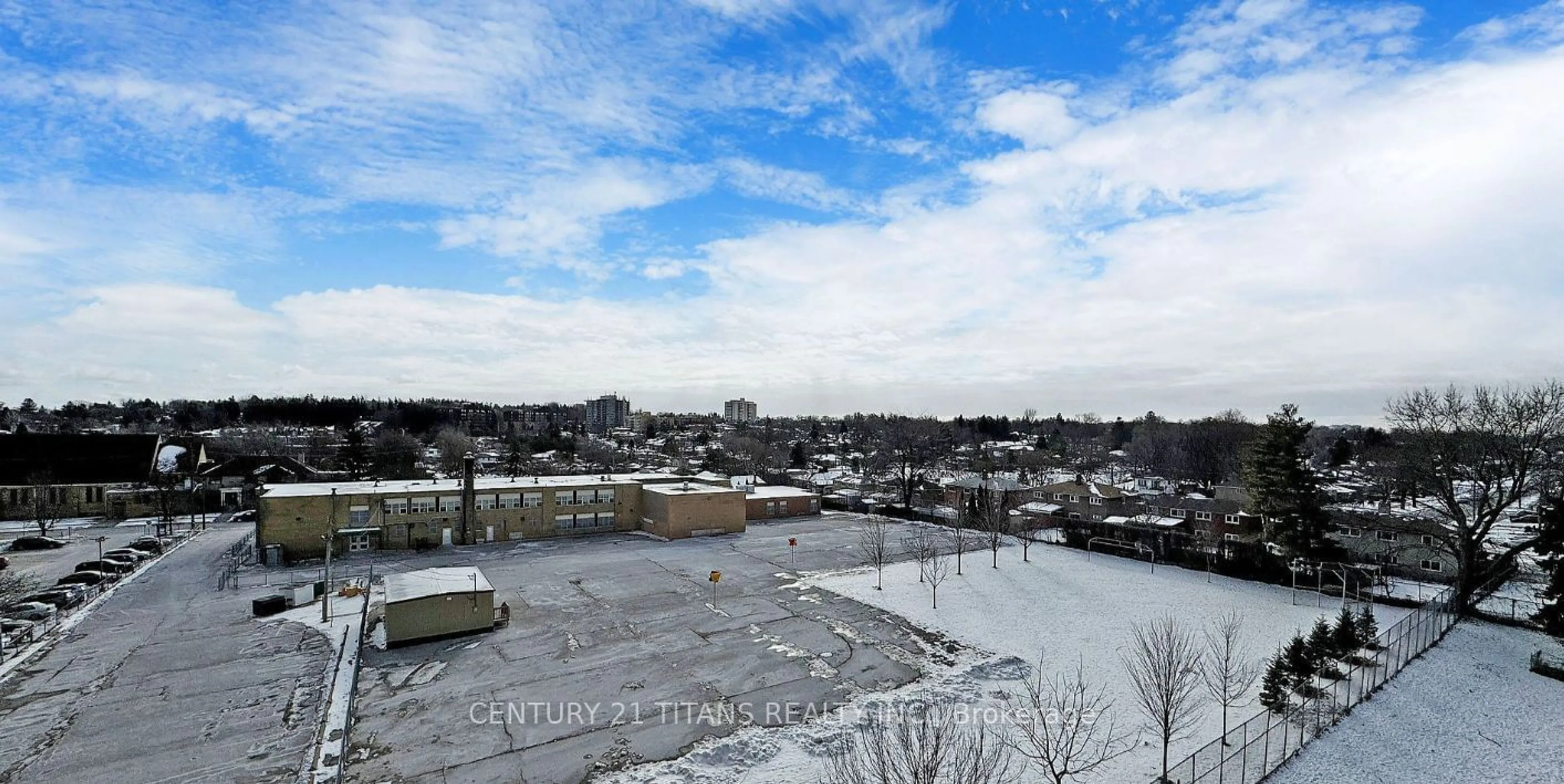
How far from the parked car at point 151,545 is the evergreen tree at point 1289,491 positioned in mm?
62091

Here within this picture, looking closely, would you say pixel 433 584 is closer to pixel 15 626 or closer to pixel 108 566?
pixel 15 626

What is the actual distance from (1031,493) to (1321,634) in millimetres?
42465

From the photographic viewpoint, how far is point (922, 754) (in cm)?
1009

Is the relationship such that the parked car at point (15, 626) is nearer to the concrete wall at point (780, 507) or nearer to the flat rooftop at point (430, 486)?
the flat rooftop at point (430, 486)

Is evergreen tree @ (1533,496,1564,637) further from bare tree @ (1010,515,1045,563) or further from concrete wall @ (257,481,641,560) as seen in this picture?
concrete wall @ (257,481,641,560)

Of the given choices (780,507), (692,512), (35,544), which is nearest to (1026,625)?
(692,512)

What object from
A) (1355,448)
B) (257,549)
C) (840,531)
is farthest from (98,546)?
(1355,448)

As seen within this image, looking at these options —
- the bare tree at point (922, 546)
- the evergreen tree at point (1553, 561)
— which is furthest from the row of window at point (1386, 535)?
the bare tree at point (922, 546)

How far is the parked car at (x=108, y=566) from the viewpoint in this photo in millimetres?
33062

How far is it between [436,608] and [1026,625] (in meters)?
21.9

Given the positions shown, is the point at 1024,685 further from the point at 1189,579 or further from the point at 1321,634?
the point at 1189,579

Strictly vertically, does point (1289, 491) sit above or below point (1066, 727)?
above

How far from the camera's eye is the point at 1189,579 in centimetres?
3456

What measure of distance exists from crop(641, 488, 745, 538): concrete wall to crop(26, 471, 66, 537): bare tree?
40.4m
